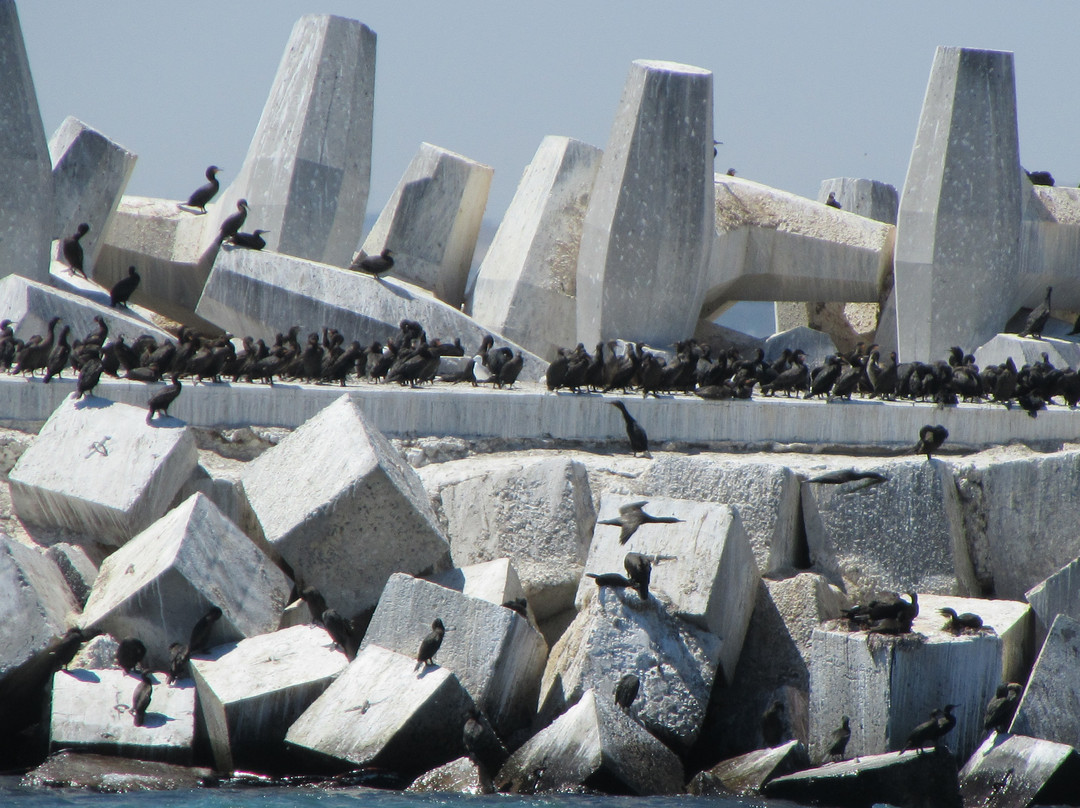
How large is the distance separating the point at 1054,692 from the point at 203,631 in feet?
18.2

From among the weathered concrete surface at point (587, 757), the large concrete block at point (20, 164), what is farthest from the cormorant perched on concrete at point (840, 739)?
the large concrete block at point (20, 164)

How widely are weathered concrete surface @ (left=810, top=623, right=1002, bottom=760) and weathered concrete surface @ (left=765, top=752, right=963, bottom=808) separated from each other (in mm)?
328

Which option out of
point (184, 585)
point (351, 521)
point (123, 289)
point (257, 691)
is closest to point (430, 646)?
point (257, 691)

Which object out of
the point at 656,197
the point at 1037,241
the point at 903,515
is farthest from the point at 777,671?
the point at 1037,241

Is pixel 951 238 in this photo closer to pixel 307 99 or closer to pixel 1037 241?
pixel 1037 241

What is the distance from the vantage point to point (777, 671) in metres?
9.60

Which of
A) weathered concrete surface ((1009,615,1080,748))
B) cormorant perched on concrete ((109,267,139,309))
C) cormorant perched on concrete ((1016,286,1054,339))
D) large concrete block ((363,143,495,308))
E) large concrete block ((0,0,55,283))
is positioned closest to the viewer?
weathered concrete surface ((1009,615,1080,748))

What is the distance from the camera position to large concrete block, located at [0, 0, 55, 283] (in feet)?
49.0

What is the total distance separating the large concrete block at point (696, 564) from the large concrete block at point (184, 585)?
2219 millimetres

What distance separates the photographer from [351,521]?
9.73 m

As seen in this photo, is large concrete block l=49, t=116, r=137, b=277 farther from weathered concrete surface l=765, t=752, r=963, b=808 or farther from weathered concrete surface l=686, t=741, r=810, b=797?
weathered concrete surface l=765, t=752, r=963, b=808

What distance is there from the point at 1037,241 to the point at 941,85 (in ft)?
9.75

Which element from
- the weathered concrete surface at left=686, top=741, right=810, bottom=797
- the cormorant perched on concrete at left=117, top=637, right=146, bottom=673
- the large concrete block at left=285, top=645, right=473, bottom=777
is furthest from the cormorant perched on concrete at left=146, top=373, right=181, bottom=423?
the weathered concrete surface at left=686, top=741, right=810, bottom=797

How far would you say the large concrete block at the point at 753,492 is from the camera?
10.2m
